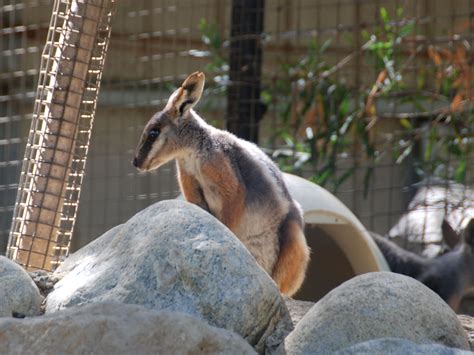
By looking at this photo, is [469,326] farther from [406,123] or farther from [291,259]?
[406,123]

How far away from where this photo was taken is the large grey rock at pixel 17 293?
339cm

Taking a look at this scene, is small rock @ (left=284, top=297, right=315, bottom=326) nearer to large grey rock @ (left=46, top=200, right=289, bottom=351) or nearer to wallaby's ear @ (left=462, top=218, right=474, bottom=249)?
large grey rock @ (left=46, top=200, right=289, bottom=351)

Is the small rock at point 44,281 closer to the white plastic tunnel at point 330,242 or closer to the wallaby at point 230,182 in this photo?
the wallaby at point 230,182

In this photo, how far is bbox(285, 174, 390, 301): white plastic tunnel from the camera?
19.6ft

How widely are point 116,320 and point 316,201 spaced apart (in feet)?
10.4

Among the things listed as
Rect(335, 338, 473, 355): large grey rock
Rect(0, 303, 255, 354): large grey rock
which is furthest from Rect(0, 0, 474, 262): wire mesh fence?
Rect(0, 303, 255, 354): large grey rock

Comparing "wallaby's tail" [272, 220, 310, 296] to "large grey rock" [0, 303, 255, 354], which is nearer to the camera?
"large grey rock" [0, 303, 255, 354]

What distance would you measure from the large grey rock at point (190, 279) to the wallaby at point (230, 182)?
1693 millimetres

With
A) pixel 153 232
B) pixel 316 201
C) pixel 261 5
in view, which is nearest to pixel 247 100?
pixel 261 5

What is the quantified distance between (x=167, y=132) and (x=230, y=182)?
434 mm

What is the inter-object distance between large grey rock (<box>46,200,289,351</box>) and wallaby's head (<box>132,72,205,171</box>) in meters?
1.74

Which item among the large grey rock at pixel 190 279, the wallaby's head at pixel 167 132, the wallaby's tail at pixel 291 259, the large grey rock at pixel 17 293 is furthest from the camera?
the wallaby's tail at pixel 291 259

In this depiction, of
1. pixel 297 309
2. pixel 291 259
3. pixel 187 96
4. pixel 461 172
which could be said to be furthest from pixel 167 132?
pixel 461 172

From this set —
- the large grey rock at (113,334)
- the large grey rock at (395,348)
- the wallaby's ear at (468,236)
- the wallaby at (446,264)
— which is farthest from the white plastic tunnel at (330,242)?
the large grey rock at (113,334)
